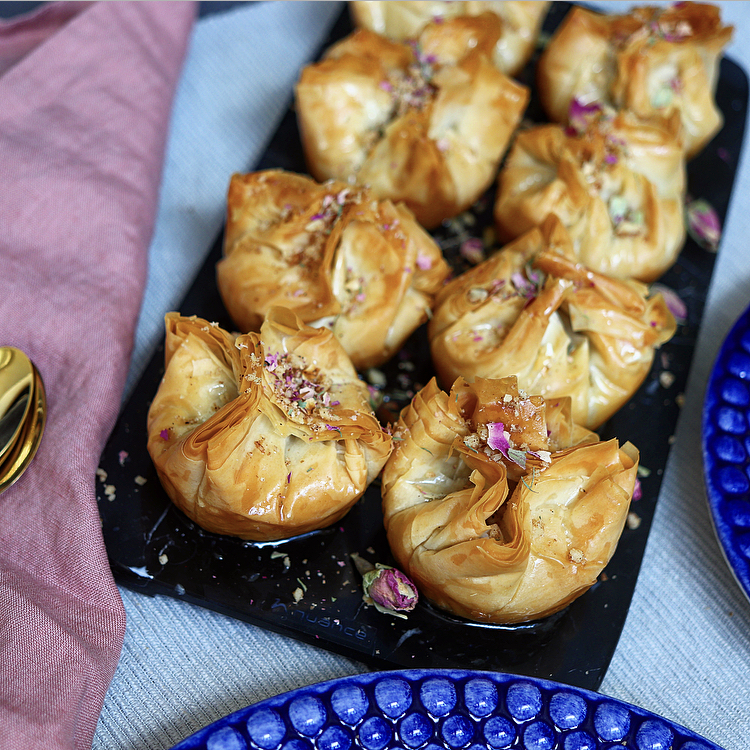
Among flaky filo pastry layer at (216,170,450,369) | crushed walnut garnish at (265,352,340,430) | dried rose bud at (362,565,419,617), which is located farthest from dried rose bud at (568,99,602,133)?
dried rose bud at (362,565,419,617)

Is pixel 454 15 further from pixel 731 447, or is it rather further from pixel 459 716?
pixel 459 716

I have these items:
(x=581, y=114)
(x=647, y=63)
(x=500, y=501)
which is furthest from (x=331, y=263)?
(x=647, y=63)

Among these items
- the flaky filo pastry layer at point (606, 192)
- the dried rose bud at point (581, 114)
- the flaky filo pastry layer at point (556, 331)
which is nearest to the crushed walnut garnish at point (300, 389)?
the flaky filo pastry layer at point (556, 331)

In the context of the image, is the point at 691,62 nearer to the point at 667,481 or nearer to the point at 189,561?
the point at 667,481

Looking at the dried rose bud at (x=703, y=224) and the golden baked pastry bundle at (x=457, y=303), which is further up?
the golden baked pastry bundle at (x=457, y=303)

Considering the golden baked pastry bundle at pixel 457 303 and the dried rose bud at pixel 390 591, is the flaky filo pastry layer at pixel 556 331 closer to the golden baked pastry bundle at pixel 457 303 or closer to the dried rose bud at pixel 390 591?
the golden baked pastry bundle at pixel 457 303

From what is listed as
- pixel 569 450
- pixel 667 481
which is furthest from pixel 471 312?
pixel 667 481
